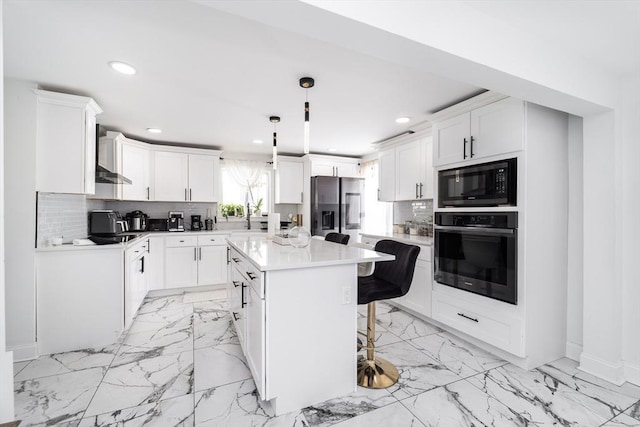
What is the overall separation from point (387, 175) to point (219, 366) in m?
3.19

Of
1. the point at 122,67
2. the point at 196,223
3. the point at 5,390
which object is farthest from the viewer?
the point at 196,223

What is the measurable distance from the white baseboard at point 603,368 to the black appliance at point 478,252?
2.42ft

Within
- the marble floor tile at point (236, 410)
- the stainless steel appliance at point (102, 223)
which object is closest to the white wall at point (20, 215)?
the stainless steel appliance at point (102, 223)

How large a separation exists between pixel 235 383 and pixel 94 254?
1.80 m

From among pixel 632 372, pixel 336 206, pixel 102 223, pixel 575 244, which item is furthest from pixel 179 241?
pixel 632 372

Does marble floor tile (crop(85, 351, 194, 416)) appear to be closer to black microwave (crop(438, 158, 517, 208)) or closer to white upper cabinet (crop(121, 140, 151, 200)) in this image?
white upper cabinet (crop(121, 140, 151, 200))

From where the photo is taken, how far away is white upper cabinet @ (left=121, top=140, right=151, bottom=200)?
13.5 feet

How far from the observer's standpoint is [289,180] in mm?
5266

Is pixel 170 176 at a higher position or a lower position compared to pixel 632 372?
higher

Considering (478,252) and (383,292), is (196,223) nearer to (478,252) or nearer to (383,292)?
(383,292)

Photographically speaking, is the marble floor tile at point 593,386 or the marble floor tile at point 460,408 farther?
the marble floor tile at point 593,386

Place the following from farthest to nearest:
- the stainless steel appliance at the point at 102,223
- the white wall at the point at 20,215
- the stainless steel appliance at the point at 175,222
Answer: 1. the stainless steel appliance at the point at 175,222
2. the stainless steel appliance at the point at 102,223
3. the white wall at the point at 20,215

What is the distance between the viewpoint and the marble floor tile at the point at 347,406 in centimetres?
178

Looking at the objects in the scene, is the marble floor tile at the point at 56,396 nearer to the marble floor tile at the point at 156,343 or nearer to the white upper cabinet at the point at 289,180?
the marble floor tile at the point at 156,343
